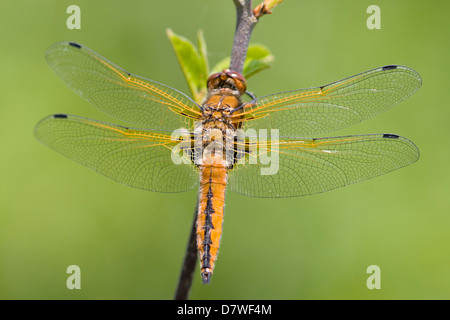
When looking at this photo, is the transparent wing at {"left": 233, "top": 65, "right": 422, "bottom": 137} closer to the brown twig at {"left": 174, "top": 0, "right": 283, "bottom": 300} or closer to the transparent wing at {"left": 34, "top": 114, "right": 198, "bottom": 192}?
the brown twig at {"left": 174, "top": 0, "right": 283, "bottom": 300}

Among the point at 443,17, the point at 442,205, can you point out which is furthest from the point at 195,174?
the point at 443,17

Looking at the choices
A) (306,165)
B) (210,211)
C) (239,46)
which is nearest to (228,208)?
(306,165)

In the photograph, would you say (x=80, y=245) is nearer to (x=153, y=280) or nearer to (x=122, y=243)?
(x=122, y=243)

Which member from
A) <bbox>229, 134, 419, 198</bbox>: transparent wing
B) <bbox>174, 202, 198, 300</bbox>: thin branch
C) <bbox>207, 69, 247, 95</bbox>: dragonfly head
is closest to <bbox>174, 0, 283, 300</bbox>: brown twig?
<bbox>174, 202, 198, 300</bbox>: thin branch

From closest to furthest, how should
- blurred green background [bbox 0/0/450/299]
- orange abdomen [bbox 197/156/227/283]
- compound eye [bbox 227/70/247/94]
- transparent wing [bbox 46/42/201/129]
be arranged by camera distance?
orange abdomen [bbox 197/156/227/283], compound eye [bbox 227/70/247/94], transparent wing [bbox 46/42/201/129], blurred green background [bbox 0/0/450/299]

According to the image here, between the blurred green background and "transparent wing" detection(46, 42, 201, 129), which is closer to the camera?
"transparent wing" detection(46, 42, 201, 129)

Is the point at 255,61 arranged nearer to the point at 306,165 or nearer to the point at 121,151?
the point at 306,165
